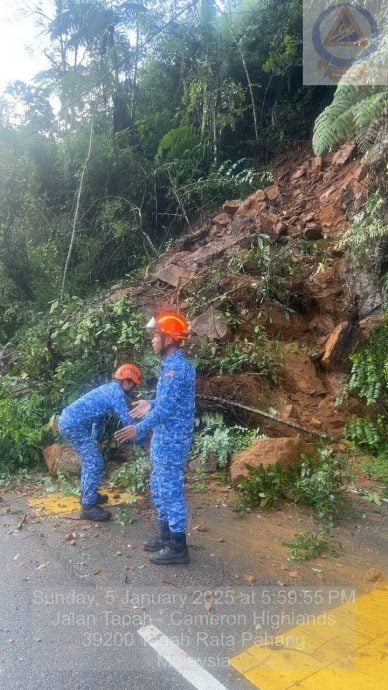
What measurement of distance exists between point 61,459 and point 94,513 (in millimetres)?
1309

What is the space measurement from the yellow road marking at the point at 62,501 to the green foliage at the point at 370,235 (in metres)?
4.34

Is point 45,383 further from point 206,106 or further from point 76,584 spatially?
point 206,106

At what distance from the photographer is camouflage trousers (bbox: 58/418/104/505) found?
4.76 metres

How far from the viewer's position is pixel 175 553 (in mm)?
3963

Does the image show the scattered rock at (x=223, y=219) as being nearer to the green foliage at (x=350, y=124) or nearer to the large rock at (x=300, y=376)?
the green foliage at (x=350, y=124)

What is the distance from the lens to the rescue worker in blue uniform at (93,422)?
4.59 metres

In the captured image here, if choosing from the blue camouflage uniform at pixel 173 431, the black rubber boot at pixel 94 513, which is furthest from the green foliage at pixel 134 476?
the blue camouflage uniform at pixel 173 431

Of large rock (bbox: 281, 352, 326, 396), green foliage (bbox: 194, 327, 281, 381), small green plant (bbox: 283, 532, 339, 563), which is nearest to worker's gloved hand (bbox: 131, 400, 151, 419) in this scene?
small green plant (bbox: 283, 532, 339, 563)

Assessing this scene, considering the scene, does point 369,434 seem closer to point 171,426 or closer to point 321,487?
point 321,487

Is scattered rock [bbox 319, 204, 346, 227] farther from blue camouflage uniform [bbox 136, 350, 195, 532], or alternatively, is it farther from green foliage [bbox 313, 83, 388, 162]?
blue camouflage uniform [bbox 136, 350, 195, 532]

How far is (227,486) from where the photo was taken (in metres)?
5.40

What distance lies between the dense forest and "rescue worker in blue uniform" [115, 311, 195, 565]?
230 inches

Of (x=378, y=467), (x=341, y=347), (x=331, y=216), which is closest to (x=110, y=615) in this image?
(x=378, y=467)

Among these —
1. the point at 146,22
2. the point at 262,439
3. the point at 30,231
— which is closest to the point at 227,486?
the point at 262,439
